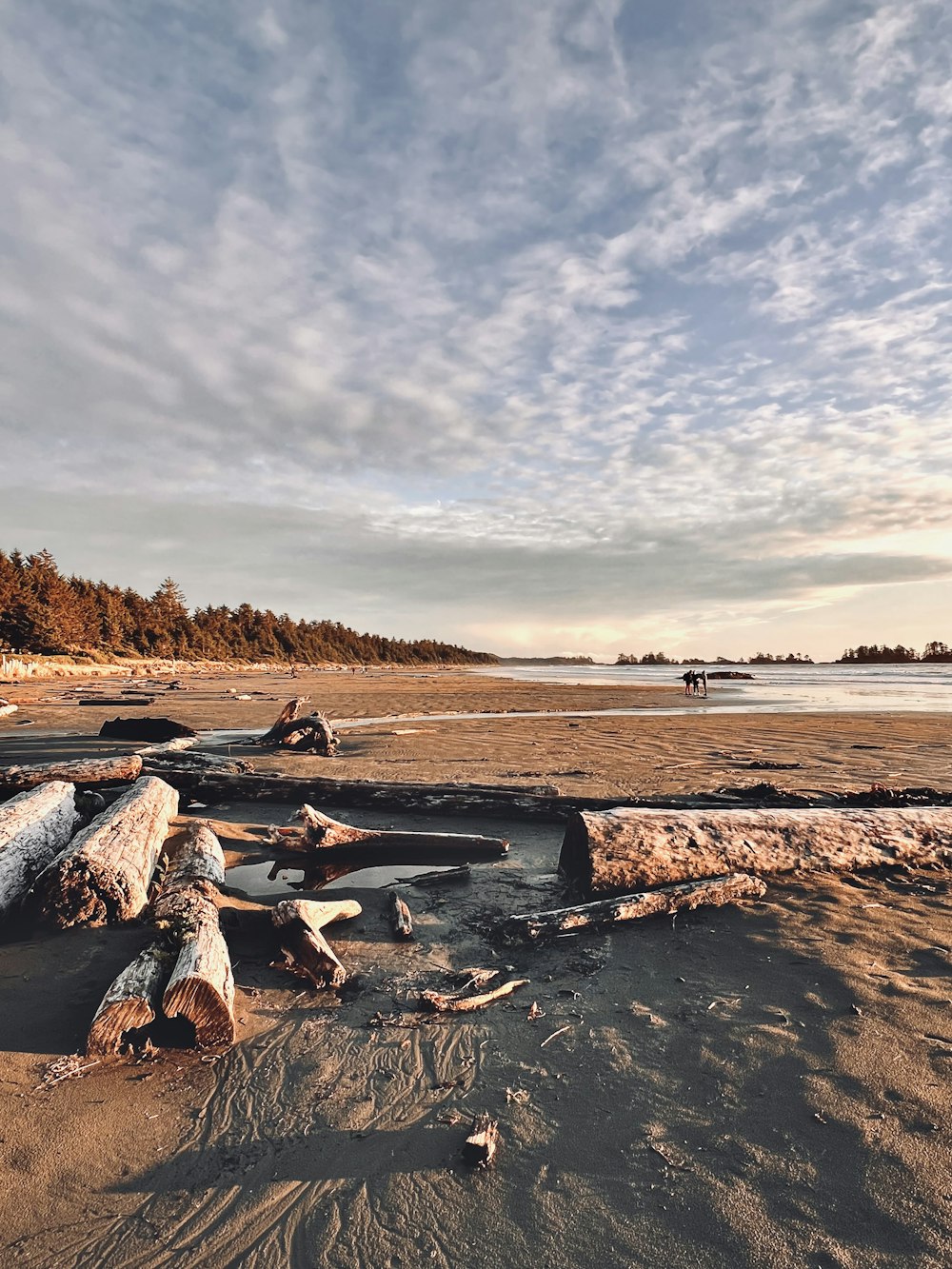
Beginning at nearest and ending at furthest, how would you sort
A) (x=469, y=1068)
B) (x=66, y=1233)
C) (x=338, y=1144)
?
(x=66, y=1233) < (x=338, y=1144) < (x=469, y=1068)

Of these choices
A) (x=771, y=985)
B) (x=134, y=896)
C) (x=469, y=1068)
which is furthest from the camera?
(x=134, y=896)

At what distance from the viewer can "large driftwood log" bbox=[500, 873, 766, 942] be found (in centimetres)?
504

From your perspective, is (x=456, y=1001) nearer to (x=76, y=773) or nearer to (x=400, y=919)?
(x=400, y=919)

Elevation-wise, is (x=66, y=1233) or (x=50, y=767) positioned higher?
(x=50, y=767)

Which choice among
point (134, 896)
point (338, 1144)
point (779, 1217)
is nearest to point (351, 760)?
point (134, 896)

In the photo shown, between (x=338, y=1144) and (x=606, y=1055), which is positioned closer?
(x=338, y=1144)

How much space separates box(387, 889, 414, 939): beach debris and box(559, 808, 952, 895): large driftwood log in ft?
5.20

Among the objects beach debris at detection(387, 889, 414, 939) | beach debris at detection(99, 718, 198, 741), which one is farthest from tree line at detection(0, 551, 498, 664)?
beach debris at detection(387, 889, 414, 939)

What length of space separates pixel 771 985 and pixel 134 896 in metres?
4.83

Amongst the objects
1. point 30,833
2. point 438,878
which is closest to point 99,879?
point 30,833

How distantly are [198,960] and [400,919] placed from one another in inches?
72.3

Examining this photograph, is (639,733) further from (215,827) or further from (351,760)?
(215,827)

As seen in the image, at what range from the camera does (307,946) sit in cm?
462

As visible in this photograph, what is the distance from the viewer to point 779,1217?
8.29 ft
